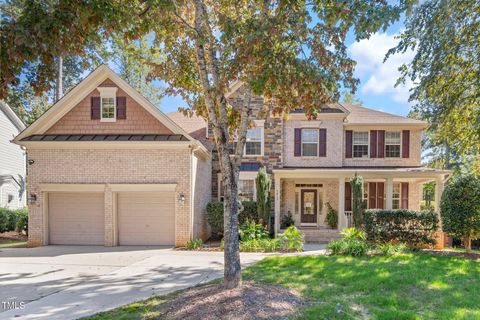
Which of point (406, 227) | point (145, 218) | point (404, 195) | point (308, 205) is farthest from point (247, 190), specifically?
point (404, 195)

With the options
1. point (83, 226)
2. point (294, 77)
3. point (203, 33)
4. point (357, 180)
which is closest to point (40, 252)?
point (83, 226)

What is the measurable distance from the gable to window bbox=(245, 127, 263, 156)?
5.50 metres

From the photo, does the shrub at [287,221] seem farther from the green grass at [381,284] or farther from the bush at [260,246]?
the green grass at [381,284]

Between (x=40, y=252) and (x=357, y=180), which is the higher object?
(x=357, y=180)

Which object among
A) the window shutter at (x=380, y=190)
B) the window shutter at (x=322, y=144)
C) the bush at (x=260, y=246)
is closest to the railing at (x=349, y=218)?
the window shutter at (x=380, y=190)

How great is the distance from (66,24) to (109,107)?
30.0ft

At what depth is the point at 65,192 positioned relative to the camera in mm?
12984

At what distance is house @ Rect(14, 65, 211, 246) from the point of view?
41.3ft

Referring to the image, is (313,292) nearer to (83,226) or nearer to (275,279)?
(275,279)

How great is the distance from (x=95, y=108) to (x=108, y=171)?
2825 millimetres

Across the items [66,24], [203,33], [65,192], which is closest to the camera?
[66,24]

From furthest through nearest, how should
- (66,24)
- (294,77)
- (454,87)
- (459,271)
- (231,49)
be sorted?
(454,87)
(459,271)
(231,49)
(294,77)
(66,24)

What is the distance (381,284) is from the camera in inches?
251

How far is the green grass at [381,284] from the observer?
5.03 metres
